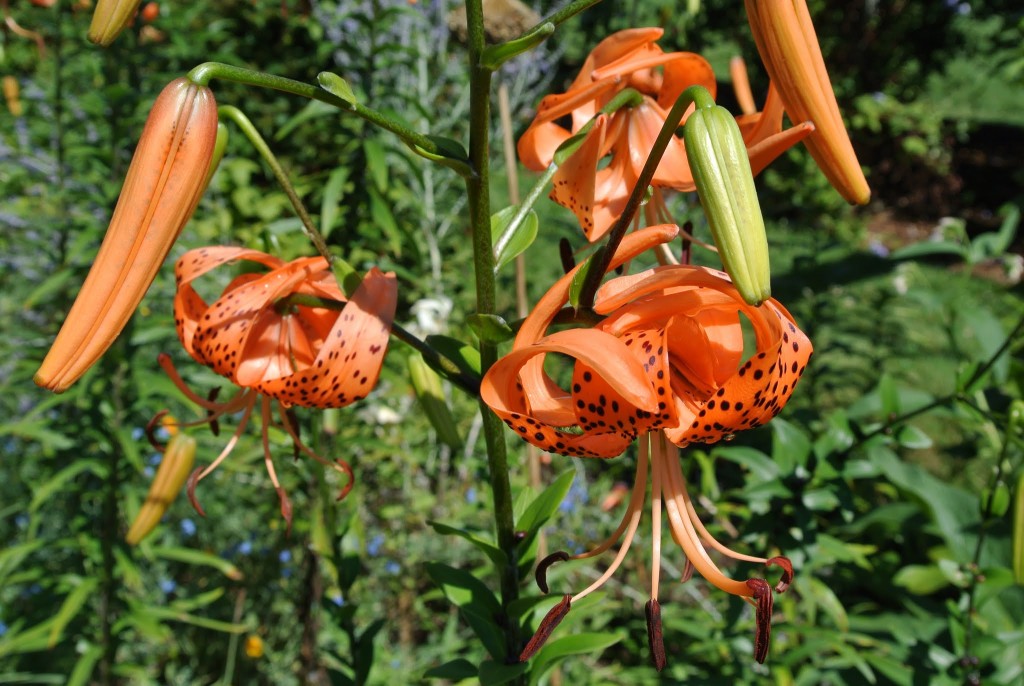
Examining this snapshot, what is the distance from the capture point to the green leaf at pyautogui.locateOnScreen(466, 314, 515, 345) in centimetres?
60

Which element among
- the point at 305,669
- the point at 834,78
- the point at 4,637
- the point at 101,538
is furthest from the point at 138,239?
the point at 834,78

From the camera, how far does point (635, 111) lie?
78 cm

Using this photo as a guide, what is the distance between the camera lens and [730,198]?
462mm

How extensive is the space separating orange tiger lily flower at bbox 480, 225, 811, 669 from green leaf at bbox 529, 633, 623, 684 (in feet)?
0.49

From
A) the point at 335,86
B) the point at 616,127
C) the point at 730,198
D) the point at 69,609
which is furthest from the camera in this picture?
the point at 69,609

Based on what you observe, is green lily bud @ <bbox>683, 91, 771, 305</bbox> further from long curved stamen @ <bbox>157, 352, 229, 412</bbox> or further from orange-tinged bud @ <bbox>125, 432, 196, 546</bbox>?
orange-tinged bud @ <bbox>125, 432, 196, 546</bbox>

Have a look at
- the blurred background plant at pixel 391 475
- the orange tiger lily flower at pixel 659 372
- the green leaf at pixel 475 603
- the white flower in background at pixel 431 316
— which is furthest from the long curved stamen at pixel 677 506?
the white flower in background at pixel 431 316

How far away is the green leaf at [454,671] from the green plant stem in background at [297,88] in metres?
0.48

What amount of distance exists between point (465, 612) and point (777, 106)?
1.74 feet

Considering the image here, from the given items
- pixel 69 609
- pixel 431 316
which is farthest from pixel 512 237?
pixel 431 316

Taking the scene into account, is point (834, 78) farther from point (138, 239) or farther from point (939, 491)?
point (138, 239)

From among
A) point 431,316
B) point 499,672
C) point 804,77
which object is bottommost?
point 431,316

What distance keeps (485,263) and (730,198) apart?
23 cm

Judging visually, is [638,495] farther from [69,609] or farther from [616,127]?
[69,609]
